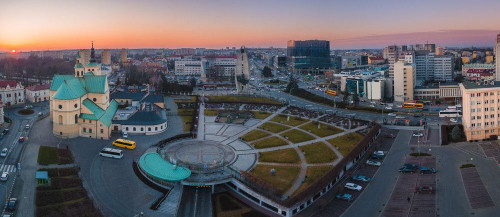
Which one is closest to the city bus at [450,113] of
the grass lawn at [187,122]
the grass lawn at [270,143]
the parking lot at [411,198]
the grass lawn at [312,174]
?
the parking lot at [411,198]

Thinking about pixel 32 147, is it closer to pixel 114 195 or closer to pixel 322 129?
pixel 114 195

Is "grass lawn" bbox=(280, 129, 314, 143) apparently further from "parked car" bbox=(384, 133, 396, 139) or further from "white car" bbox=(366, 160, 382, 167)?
"parked car" bbox=(384, 133, 396, 139)

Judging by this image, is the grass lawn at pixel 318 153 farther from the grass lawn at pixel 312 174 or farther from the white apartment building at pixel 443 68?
the white apartment building at pixel 443 68

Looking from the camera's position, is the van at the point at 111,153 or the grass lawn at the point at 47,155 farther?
the van at the point at 111,153

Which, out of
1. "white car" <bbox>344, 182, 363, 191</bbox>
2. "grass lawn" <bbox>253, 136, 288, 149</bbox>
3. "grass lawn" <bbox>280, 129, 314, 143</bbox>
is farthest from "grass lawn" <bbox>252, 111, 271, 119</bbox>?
"white car" <bbox>344, 182, 363, 191</bbox>

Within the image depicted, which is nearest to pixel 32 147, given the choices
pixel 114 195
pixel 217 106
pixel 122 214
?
pixel 114 195
